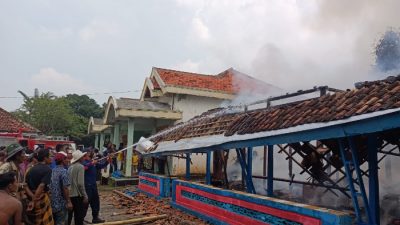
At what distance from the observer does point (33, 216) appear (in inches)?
224

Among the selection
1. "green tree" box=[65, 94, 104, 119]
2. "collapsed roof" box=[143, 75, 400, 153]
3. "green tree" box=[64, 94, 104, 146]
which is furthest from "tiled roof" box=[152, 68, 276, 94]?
"green tree" box=[65, 94, 104, 119]

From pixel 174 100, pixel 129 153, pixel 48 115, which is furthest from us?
pixel 48 115

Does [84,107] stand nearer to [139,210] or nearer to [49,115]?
[49,115]

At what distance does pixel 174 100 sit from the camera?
19312 millimetres

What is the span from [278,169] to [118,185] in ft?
24.7

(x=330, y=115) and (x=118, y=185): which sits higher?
(x=330, y=115)

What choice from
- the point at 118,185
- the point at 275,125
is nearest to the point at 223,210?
the point at 275,125

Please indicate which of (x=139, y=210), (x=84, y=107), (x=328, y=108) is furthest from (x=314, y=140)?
(x=84, y=107)

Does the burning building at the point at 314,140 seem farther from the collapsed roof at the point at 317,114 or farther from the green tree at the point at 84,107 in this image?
the green tree at the point at 84,107

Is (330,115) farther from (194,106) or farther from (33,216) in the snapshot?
(194,106)

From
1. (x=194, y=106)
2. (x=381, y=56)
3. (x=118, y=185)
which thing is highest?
(x=381, y=56)

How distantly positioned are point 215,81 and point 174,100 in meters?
3.14

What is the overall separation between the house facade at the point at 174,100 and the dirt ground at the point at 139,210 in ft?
16.2

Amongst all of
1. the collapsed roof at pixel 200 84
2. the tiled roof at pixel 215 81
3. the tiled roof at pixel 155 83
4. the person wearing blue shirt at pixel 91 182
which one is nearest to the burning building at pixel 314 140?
the person wearing blue shirt at pixel 91 182
